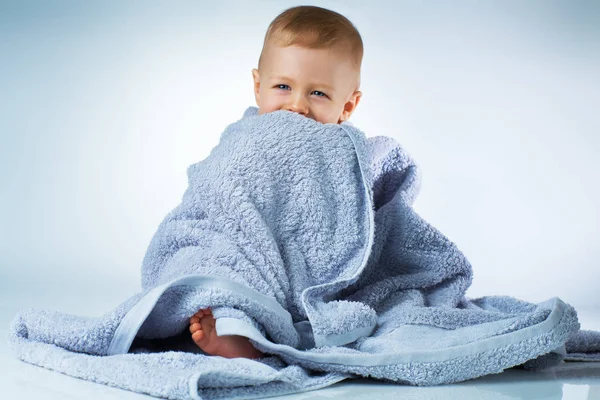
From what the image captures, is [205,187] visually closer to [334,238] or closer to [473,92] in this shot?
[334,238]

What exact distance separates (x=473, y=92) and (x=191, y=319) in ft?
6.26

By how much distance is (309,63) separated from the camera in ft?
6.76

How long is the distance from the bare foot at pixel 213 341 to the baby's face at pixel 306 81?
664 millimetres

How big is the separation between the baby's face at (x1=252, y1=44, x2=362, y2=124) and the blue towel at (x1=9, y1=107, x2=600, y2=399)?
0.21 metres

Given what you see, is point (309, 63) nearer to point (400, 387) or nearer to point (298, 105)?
point (298, 105)

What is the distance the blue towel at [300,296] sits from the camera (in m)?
1.50

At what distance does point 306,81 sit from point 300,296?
58 cm

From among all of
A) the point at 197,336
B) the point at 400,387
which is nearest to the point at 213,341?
the point at 197,336

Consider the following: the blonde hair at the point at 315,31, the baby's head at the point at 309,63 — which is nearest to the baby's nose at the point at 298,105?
the baby's head at the point at 309,63

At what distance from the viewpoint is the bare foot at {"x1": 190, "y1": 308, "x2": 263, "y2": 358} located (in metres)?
1.54

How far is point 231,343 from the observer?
1538 millimetres

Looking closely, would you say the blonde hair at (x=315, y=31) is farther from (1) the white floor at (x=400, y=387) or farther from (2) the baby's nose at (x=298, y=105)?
(1) the white floor at (x=400, y=387)

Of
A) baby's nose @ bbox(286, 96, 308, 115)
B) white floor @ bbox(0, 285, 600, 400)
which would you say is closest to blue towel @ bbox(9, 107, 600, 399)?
white floor @ bbox(0, 285, 600, 400)

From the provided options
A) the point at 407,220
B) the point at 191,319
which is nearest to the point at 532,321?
the point at 407,220
